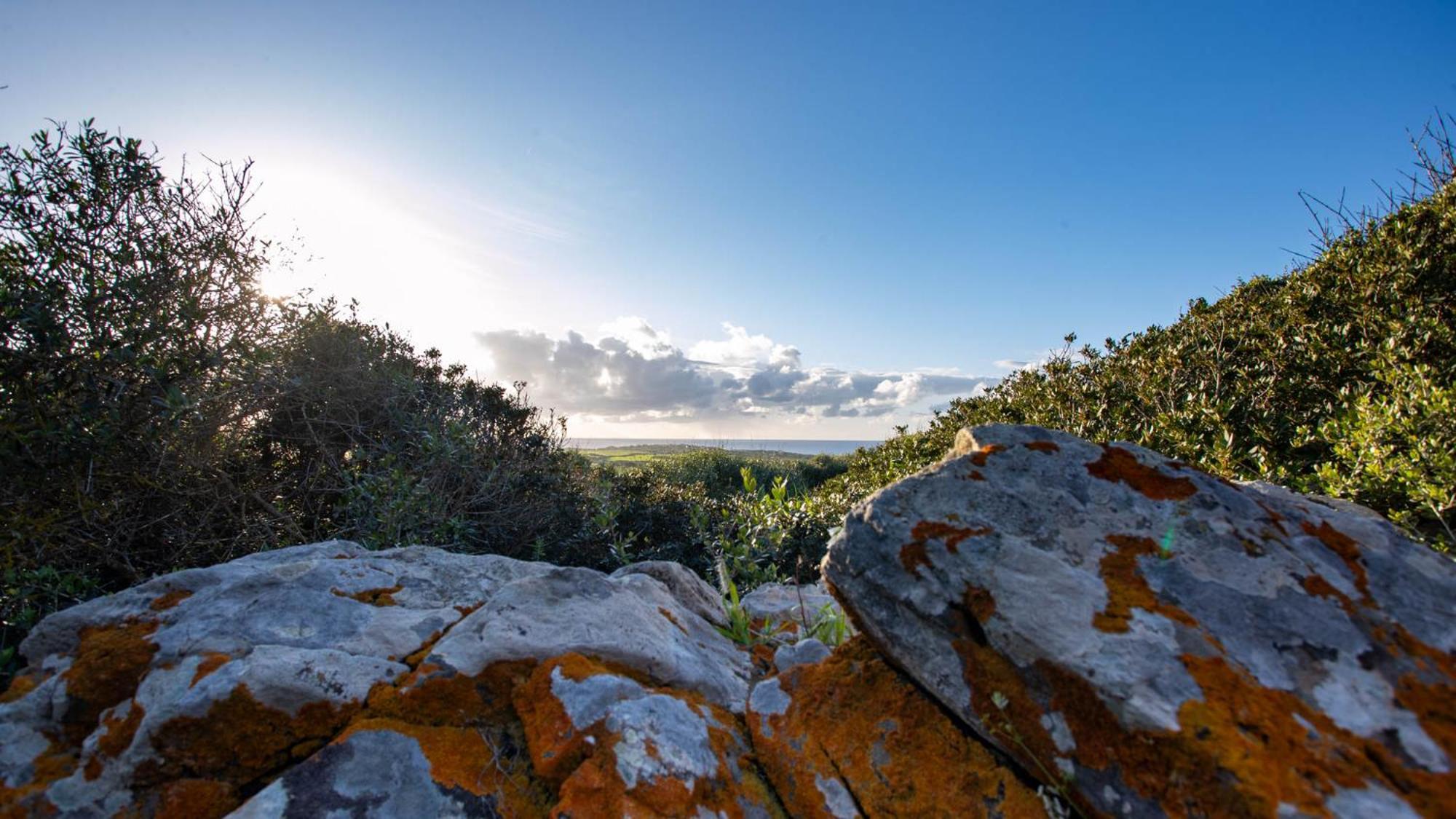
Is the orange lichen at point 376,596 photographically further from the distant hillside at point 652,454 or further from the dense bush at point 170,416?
the distant hillside at point 652,454

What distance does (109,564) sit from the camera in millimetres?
6129

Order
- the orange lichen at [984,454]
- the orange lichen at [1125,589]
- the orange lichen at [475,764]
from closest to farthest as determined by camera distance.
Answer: the orange lichen at [1125,589] → the orange lichen at [475,764] → the orange lichen at [984,454]

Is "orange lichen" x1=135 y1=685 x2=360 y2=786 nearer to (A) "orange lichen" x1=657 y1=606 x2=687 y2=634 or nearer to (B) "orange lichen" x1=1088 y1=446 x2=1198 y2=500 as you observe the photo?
(A) "orange lichen" x1=657 y1=606 x2=687 y2=634

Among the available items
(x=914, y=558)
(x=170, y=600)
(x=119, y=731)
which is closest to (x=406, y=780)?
(x=119, y=731)

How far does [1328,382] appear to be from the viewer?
225 inches

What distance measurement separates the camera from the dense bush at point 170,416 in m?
5.52

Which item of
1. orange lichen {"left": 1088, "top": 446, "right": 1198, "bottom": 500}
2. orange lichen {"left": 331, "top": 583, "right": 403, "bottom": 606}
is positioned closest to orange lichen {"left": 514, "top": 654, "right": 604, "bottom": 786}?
orange lichen {"left": 331, "top": 583, "right": 403, "bottom": 606}

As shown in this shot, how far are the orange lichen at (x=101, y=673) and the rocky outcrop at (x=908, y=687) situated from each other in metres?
0.02

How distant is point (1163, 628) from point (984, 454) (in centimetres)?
120

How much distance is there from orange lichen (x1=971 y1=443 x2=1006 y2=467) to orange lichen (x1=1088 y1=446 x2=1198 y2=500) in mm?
476

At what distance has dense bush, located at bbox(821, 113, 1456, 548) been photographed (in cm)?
411

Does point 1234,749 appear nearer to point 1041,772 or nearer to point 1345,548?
point 1041,772

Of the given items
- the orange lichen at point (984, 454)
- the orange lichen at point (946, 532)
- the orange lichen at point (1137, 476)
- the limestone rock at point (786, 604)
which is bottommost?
the limestone rock at point (786, 604)

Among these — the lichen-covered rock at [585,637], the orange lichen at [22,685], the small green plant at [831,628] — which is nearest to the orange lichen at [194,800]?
the lichen-covered rock at [585,637]
